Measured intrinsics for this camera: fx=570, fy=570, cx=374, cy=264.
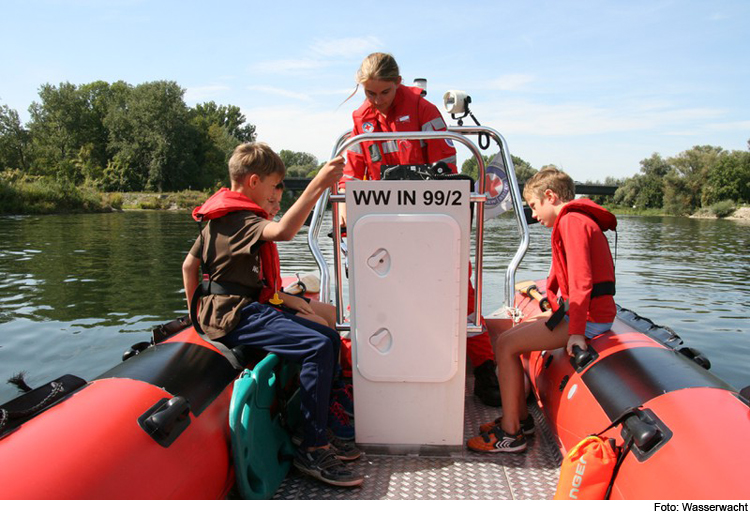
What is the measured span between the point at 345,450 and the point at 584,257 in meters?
1.33

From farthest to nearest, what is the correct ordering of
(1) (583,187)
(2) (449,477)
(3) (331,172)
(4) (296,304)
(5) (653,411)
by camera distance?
(1) (583,187)
(4) (296,304)
(2) (449,477)
(3) (331,172)
(5) (653,411)

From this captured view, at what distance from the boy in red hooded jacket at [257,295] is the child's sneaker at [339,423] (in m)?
0.24

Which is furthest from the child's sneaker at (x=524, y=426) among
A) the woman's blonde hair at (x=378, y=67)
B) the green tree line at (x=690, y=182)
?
the green tree line at (x=690, y=182)

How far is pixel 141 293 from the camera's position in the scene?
28.0ft

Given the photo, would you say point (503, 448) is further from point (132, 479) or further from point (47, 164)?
point (47, 164)

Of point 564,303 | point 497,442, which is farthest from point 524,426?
point 564,303

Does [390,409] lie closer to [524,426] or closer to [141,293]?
[524,426]

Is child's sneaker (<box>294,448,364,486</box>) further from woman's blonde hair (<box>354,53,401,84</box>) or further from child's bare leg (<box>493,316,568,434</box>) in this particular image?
woman's blonde hair (<box>354,53,401,84</box>)

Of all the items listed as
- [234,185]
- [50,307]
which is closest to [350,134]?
[234,185]

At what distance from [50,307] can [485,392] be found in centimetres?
648

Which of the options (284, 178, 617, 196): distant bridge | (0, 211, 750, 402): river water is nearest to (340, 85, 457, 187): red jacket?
(284, 178, 617, 196): distant bridge

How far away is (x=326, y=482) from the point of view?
223cm

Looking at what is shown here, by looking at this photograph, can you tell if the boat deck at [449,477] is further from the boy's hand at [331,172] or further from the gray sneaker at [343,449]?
the boy's hand at [331,172]

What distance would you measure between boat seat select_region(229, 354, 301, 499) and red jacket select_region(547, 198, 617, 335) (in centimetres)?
130
